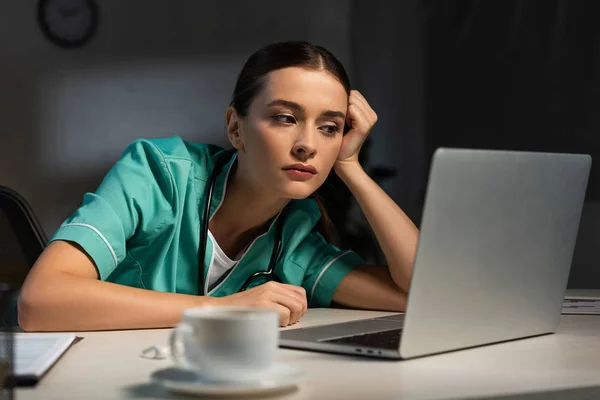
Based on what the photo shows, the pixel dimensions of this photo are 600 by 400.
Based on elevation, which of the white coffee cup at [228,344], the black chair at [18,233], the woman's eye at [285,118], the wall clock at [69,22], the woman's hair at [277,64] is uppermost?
the wall clock at [69,22]

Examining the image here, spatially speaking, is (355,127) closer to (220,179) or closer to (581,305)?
(220,179)

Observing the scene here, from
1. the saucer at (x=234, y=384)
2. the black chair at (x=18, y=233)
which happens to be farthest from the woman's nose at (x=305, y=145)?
the black chair at (x=18, y=233)

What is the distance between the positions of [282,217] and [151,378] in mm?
898

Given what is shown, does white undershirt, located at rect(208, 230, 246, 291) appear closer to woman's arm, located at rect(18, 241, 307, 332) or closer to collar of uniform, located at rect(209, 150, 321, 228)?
collar of uniform, located at rect(209, 150, 321, 228)

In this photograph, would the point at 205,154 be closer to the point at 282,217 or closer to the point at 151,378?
the point at 282,217

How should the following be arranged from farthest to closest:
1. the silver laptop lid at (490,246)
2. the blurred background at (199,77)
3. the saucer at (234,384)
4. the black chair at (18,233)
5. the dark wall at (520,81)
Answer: the blurred background at (199,77) < the dark wall at (520,81) < the black chair at (18,233) < the silver laptop lid at (490,246) < the saucer at (234,384)

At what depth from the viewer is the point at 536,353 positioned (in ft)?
3.47

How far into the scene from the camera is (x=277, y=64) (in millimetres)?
1532

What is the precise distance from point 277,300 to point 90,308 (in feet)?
0.84

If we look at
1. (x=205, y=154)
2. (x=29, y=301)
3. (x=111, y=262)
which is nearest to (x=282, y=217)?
(x=205, y=154)

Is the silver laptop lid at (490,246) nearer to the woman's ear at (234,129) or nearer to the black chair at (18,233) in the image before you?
the woman's ear at (234,129)

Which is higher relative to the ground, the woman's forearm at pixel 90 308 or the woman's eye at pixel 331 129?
the woman's eye at pixel 331 129

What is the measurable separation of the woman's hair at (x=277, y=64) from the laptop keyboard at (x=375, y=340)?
1.88ft

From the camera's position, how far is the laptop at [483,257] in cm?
93
